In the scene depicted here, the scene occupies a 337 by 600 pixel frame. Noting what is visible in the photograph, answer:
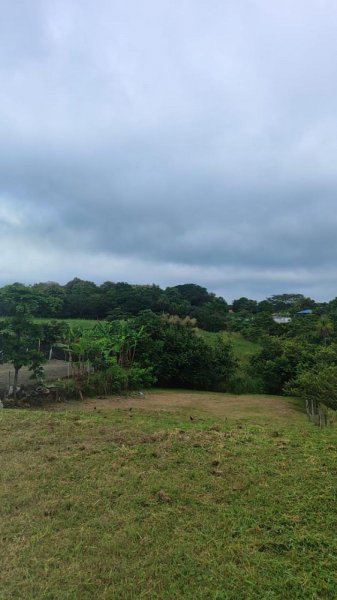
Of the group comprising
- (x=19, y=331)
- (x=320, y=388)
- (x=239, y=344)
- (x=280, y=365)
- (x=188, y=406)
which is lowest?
(x=188, y=406)

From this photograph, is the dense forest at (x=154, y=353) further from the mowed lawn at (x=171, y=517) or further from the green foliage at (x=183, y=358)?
the mowed lawn at (x=171, y=517)

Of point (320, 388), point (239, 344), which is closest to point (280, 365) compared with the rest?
point (320, 388)

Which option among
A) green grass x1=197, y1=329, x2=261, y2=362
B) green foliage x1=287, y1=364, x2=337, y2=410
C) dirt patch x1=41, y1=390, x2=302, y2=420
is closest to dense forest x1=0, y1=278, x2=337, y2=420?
green foliage x1=287, y1=364, x2=337, y2=410

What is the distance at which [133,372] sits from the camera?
1259 cm

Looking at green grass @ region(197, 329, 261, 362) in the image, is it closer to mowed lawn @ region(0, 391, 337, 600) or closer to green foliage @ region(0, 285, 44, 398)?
green foliage @ region(0, 285, 44, 398)

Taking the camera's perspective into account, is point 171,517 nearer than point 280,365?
Yes

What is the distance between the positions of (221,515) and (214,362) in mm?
13473

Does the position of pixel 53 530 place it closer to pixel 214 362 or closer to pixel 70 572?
pixel 70 572

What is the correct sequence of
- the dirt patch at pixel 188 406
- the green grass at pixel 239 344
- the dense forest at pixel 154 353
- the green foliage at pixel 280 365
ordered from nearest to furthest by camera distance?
the dirt patch at pixel 188 406
the dense forest at pixel 154 353
the green foliage at pixel 280 365
the green grass at pixel 239 344

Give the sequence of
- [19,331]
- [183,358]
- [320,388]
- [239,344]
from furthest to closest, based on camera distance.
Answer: [239,344] < [183,358] < [320,388] < [19,331]

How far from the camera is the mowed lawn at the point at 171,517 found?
214 cm

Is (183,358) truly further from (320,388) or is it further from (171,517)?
(171,517)

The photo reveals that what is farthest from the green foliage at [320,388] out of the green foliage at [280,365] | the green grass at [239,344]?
the green grass at [239,344]

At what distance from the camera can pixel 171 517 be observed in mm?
2738
